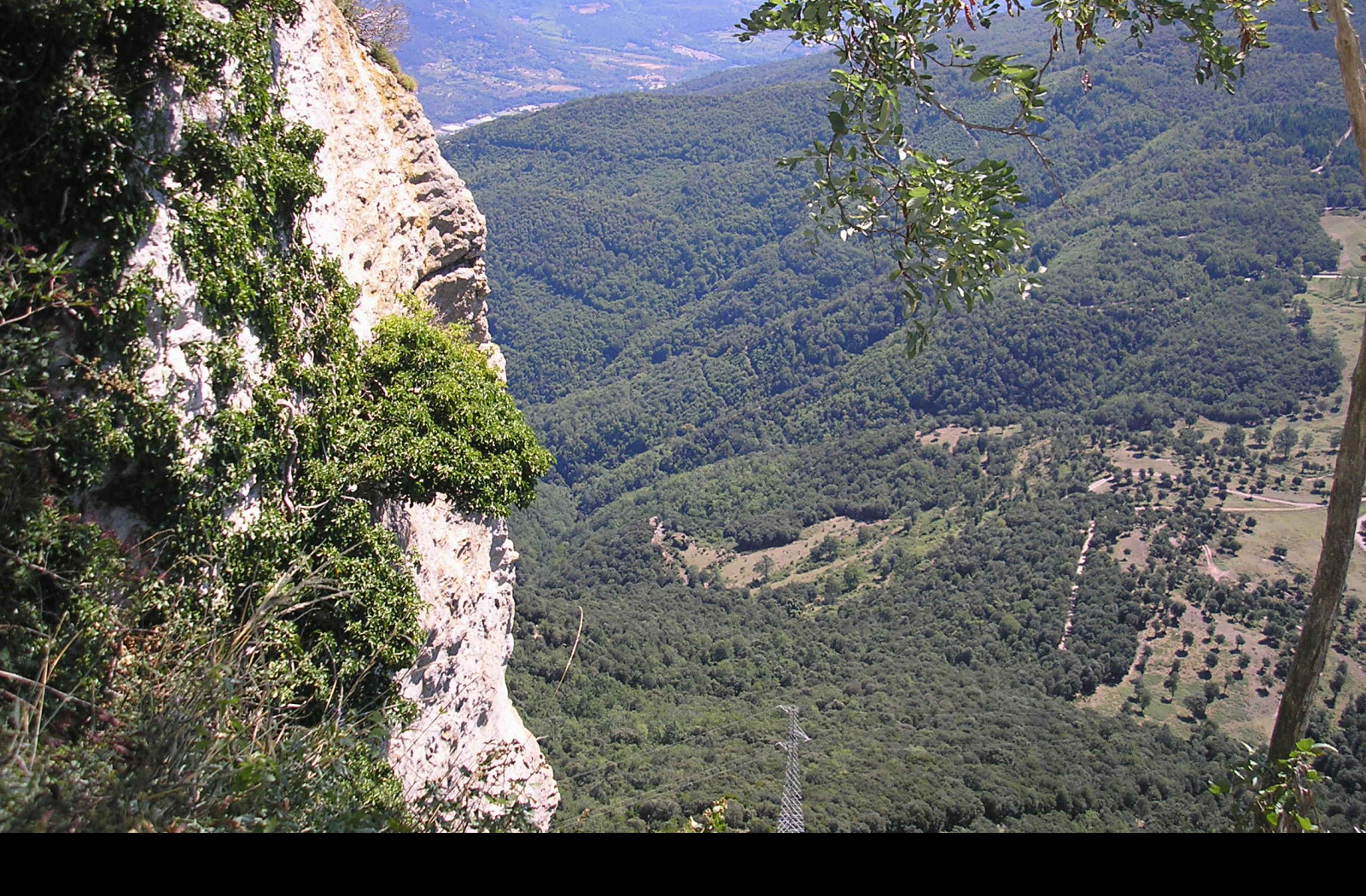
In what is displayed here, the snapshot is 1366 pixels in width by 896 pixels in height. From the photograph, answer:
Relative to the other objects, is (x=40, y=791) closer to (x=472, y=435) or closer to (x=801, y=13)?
(x=801, y=13)

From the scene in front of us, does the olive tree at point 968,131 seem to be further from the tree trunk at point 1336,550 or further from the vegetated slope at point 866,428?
the vegetated slope at point 866,428

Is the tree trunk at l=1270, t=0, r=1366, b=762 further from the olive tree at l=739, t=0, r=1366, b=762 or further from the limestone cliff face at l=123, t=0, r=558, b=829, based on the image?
the limestone cliff face at l=123, t=0, r=558, b=829

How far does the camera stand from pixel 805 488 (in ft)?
293

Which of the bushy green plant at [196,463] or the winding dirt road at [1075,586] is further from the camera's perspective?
the winding dirt road at [1075,586]

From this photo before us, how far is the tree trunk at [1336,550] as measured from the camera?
464 cm

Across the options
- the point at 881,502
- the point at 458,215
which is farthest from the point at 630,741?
the point at 881,502

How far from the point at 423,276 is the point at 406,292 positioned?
1.85 metres

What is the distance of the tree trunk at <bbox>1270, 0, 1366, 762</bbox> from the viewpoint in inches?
183

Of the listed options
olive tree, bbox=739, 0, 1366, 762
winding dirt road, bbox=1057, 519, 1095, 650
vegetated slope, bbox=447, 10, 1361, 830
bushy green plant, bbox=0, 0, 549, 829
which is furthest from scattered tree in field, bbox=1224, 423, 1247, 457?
olive tree, bbox=739, 0, 1366, 762

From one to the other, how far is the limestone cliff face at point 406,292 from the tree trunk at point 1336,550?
184 inches

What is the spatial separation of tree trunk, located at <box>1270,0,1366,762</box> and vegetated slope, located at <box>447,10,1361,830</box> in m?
1.41

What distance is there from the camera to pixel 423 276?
12070mm

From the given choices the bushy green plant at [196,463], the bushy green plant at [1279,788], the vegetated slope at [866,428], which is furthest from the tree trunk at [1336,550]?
the bushy green plant at [196,463]

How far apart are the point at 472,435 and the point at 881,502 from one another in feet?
248
